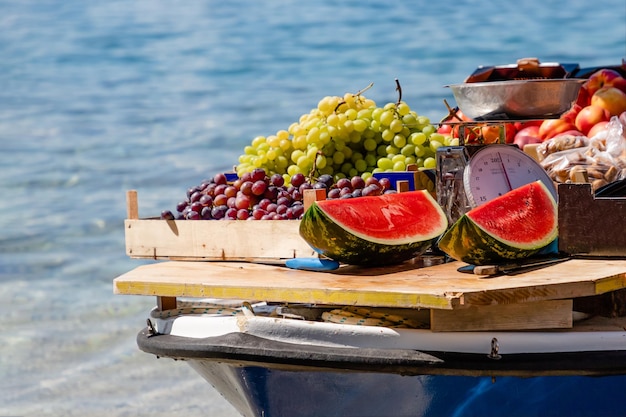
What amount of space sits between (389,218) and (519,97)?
0.57m

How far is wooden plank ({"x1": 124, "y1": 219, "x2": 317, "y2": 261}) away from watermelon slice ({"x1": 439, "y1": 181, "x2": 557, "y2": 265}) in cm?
57

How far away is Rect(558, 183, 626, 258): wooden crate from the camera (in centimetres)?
300

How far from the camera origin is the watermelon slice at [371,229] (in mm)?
3045

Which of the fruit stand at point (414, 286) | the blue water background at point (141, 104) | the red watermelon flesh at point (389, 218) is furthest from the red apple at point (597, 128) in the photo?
the blue water background at point (141, 104)

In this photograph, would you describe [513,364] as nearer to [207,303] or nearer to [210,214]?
[207,303]

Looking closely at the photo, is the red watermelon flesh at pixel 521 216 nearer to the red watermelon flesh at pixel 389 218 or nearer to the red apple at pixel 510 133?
the red watermelon flesh at pixel 389 218

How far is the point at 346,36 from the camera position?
1958cm

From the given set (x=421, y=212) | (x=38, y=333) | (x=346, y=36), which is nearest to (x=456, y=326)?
(x=421, y=212)

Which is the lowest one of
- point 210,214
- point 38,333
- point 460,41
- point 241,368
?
point 38,333

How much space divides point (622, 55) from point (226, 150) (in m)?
8.36

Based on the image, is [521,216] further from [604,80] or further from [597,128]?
[604,80]

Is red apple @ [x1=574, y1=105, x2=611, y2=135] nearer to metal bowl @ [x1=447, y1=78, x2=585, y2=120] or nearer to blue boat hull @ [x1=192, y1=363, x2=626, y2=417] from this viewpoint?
metal bowl @ [x1=447, y1=78, x2=585, y2=120]

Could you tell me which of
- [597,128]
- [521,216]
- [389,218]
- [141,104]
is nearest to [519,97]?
[521,216]

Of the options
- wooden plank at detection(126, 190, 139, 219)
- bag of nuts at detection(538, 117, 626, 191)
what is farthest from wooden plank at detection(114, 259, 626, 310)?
bag of nuts at detection(538, 117, 626, 191)
